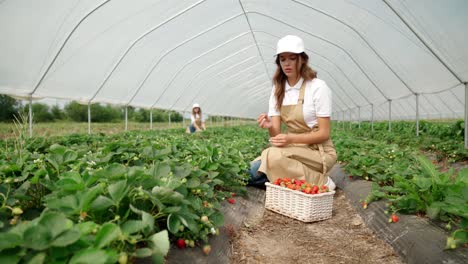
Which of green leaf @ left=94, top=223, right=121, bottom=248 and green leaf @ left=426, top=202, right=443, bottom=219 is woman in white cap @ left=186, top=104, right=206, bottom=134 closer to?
green leaf @ left=426, top=202, right=443, bottom=219

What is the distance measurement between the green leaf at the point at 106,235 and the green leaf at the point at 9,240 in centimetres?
24

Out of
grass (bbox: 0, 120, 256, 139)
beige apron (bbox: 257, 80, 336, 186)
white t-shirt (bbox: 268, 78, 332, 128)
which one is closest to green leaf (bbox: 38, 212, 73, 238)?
grass (bbox: 0, 120, 256, 139)

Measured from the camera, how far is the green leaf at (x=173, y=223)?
168cm

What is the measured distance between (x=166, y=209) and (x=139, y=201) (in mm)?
177

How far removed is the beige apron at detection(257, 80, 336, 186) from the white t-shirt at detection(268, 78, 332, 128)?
0.17 ft

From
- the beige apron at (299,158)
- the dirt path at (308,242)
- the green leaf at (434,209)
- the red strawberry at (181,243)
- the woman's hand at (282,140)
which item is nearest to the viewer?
the red strawberry at (181,243)

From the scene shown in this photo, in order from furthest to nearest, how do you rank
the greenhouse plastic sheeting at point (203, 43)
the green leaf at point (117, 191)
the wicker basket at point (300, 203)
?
1. the greenhouse plastic sheeting at point (203, 43)
2. the wicker basket at point (300, 203)
3. the green leaf at point (117, 191)

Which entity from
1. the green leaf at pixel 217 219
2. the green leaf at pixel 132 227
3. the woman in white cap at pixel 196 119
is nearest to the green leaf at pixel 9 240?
the green leaf at pixel 132 227

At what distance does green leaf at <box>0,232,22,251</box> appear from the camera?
3.67 feet

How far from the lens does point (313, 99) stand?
3.80 metres

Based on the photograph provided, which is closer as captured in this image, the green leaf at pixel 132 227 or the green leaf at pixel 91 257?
the green leaf at pixel 91 257

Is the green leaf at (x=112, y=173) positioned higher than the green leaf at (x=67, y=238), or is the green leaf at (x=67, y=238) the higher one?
the green leaf at (x=112, y=173)

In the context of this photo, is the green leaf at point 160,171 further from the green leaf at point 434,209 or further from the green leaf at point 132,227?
the green leaf at point 434,209

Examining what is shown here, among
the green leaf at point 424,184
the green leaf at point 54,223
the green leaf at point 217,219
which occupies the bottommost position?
the green leaf at point 217,219
